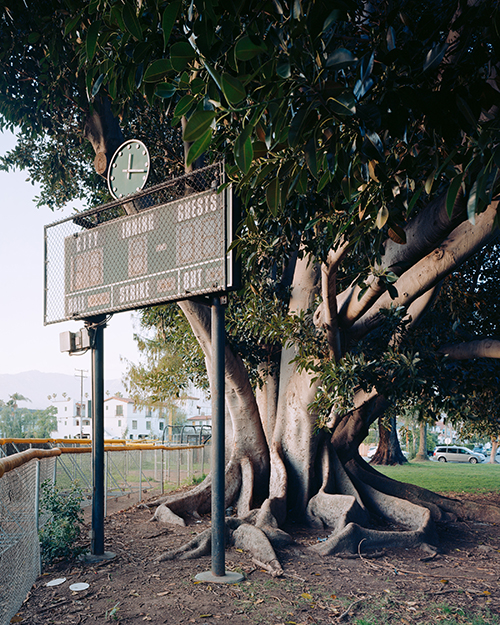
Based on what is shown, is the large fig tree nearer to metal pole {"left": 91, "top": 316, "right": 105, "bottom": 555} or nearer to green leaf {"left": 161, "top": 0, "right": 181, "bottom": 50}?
green leaf {"left": 161, "top": 0, "right": 181, "bottom": 50}

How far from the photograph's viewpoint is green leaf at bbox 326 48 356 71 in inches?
79.2

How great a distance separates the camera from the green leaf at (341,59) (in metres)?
2.01

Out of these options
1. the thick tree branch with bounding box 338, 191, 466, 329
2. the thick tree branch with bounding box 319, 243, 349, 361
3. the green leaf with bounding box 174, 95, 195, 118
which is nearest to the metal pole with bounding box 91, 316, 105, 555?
the thick tree branch with bounding box 319, 243, 349, 361

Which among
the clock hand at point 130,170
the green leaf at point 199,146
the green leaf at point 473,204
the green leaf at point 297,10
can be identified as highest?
the clock hand at point 130,170

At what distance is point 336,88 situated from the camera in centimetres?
223

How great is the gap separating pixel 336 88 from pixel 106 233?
5040mm

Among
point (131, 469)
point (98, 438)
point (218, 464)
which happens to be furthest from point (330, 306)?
point (131, 469)

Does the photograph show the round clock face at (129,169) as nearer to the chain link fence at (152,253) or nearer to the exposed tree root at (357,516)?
the chain link fence at (152,253)

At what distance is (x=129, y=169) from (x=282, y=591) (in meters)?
5.42

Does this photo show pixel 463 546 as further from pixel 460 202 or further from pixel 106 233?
pixel 106 233

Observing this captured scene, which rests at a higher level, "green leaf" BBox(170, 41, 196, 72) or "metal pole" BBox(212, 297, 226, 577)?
"green leaf" BBox(170, 41, 196, 72)

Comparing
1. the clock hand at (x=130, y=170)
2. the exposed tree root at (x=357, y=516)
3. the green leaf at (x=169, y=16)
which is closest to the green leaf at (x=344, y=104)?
the green leaf at (x=169, y=16)

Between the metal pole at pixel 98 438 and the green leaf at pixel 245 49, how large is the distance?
18.0ft

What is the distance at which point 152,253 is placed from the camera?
242 inches
